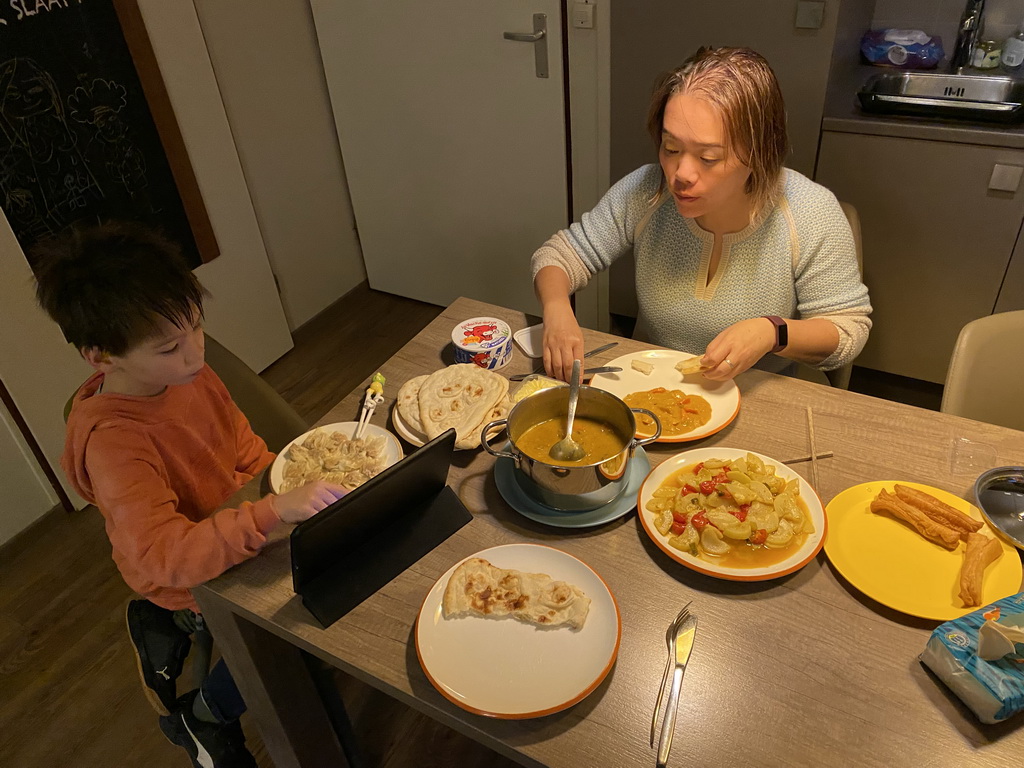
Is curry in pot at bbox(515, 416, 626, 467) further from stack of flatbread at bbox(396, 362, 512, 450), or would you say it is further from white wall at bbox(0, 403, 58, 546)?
white wall at bbox(0, 403, 58, 546)

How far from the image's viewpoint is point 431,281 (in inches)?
123

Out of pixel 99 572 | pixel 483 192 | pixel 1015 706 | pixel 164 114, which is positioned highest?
pixel 164 114

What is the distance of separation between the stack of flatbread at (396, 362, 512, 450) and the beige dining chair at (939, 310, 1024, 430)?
0.80m

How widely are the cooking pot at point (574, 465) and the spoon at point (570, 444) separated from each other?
0.01 meters

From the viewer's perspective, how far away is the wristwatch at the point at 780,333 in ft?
4.18

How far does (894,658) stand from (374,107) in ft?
8.37

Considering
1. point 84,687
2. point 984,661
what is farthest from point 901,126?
point 84,687

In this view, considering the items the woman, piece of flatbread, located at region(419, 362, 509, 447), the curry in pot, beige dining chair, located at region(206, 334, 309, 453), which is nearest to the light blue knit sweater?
the woman

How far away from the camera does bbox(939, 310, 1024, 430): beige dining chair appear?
51.4 inches

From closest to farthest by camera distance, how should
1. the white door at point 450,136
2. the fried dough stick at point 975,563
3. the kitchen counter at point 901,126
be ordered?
the fried dough stick at point 975,563 < the kitchen counter at point 901,126 < the white door at point 450,136

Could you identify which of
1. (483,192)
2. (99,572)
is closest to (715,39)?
(483,192)

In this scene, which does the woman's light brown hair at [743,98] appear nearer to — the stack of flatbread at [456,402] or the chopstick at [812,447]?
the chopstick at [812,447]

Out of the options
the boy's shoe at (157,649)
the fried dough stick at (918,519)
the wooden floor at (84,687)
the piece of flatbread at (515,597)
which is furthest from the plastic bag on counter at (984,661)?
the boy's shoe at (157,649)

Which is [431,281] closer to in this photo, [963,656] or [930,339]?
[930,339]
